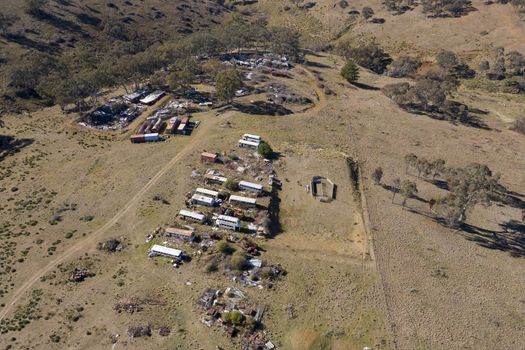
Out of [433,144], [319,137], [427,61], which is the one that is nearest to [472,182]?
[433,144]

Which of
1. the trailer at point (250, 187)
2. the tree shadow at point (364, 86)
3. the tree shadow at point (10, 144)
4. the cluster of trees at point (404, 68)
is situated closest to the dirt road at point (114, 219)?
the trailer at point (250, 187)

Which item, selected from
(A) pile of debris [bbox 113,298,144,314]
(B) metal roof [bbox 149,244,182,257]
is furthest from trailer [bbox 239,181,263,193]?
(A) pile of debris [bbox 113,298,144,314]

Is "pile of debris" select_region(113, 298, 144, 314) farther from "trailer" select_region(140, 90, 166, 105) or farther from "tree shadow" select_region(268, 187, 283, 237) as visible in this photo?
"trailer" select_region(140, 90, 166, 105)

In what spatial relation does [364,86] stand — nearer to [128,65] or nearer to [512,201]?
[512,201]

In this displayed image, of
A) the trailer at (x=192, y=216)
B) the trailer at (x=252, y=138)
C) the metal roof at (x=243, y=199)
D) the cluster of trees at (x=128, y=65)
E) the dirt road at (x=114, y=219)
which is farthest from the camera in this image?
the cluster of trees at (x=128, y=65)

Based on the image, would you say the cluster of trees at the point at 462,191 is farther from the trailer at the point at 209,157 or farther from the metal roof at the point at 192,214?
the metal roof at the point at 192,214

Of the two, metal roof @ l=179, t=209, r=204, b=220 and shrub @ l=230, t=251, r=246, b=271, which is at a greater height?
metal roof @ l=179, t=209, r=204, b=220
